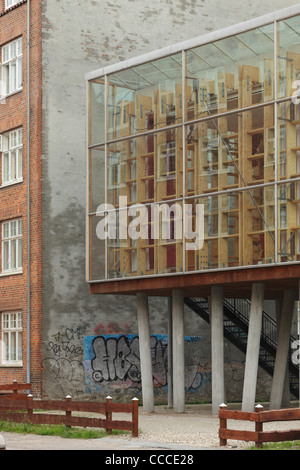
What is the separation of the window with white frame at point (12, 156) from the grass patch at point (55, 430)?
1454 centimetres

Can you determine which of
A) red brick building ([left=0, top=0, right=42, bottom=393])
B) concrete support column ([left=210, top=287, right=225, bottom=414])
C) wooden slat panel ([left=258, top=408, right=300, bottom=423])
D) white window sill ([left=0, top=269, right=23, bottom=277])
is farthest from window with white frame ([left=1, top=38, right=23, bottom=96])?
wooden slat panel ([left=258, top=408, right=300, bottom=423])

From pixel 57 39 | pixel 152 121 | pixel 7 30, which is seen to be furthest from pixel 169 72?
pixel 7 30

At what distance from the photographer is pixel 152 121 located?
32.4m

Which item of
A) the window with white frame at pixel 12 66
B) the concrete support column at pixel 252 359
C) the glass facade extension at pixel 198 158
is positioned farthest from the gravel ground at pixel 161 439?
the window with white frame at pixel 12 66

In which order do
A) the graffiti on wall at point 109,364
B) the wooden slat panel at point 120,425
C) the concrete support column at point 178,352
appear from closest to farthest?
the wooden slat panel at point 120,425 → the concrete support column at point 178,352 → the graffiti on wall at point 109,364

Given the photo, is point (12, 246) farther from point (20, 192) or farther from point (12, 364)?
point (12, 364)

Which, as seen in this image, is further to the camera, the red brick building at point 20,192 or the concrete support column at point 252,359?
the red brick building at point 20,192

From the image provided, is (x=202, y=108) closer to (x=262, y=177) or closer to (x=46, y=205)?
(x=262, y=177)

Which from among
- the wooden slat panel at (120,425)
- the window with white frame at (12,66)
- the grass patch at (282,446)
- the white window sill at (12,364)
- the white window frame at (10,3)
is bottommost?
the grass patch at (282,446)

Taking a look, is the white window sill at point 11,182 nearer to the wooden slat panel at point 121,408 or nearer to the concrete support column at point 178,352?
the concrete support column at point 178,352

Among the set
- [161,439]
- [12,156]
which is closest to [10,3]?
[12,156]

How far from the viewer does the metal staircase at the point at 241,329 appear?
123ft

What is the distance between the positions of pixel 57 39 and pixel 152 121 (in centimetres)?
761

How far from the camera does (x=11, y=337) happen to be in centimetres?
3806
